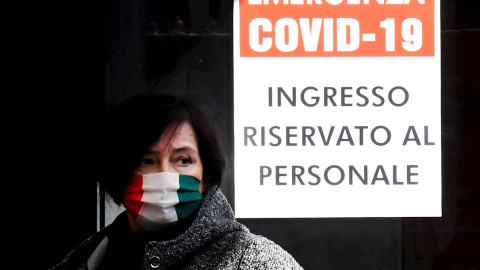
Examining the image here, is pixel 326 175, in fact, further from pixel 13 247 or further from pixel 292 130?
pixel 13 247

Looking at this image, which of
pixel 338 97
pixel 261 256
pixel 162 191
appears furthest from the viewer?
pixel 338 97

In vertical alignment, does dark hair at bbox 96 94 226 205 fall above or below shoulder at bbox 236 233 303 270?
above

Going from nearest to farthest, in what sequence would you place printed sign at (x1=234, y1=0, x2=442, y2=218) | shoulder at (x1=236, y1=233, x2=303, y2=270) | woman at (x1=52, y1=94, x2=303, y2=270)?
1. shoulder at (x1=236, y1=233, x2=303, y2=270)
2. woman at (x1=52, y1=94, x2=303, y2=270)
3. printed sign at (x1=234, y1=0, x2=442, y2=218)

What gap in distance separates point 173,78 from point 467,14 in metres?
1.51

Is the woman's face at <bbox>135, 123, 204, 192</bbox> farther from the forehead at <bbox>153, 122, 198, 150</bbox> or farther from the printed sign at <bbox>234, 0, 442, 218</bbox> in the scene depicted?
the printed sign at <bbox>234, 0, 442, 218</bbox>

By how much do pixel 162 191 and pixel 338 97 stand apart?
151 centimetres

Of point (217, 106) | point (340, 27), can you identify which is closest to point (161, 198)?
point (217, 106)

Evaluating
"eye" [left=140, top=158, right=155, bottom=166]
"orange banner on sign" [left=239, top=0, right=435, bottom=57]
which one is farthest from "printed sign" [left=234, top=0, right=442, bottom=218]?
"eye" [left=140, top=158, right=155, bottom=166]

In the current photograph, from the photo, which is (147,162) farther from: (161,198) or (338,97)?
(338,97)

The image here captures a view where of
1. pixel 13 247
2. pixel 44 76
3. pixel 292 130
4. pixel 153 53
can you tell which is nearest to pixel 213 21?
pixel 153 53

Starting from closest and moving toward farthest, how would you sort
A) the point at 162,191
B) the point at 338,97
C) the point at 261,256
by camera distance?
the point at 261,256 → the point at 162,191 → the point at 338,97

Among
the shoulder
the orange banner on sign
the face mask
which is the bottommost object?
the shoulder

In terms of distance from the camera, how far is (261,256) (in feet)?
7.13

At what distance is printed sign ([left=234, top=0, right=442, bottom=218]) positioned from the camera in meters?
3.62
